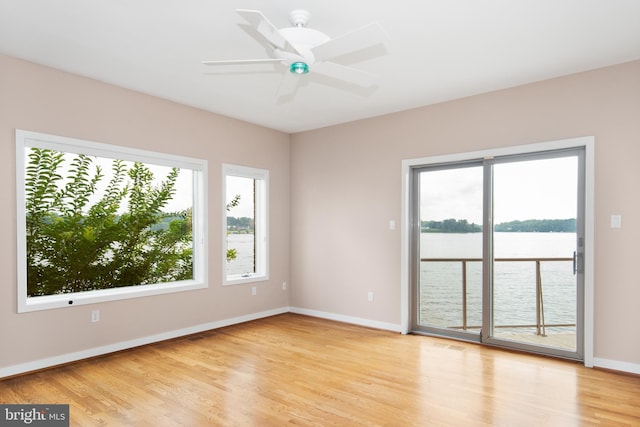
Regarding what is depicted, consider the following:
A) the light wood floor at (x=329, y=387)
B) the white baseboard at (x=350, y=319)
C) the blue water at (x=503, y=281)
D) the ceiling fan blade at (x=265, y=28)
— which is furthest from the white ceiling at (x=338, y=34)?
the white baseboard at (x=350, y=319)

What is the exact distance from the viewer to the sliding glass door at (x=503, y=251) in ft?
12.7

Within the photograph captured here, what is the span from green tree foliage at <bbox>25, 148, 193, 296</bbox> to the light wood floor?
2.94ft

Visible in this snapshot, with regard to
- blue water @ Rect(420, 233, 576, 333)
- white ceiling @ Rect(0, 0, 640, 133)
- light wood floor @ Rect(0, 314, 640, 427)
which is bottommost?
light wood floor @ Rect(0, 314, 640, 427)

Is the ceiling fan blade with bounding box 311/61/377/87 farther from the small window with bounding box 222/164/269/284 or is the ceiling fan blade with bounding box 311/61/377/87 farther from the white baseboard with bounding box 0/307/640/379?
the white baseboard with bounding box 0/307/640/379

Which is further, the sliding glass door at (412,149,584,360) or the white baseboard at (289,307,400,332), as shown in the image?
the white baseboard at (289,307,400,332)

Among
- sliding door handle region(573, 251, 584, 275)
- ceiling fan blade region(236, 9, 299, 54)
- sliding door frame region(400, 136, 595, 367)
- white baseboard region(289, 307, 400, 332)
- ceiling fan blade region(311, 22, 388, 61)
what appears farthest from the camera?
white baseboard region(289, 307, 400, 332)

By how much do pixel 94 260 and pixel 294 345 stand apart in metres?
2.36

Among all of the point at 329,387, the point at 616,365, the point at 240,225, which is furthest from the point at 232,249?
the point at 616,365

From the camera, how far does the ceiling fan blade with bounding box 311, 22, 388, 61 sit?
2.17 m

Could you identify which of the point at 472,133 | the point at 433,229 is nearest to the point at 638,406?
the point at 433,229

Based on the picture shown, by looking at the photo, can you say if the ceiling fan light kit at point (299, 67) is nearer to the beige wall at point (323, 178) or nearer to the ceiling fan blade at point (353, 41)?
the ceiling fan blade at point (353, 41)

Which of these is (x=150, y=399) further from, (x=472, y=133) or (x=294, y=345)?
(x=472, y=133)

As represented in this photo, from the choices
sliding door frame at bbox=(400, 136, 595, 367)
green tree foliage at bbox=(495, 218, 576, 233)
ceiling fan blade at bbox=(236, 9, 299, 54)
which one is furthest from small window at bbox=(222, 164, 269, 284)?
green tree foliage at bbox=(495, 218, 576, 233)

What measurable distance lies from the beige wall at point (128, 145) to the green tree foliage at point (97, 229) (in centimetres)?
34
